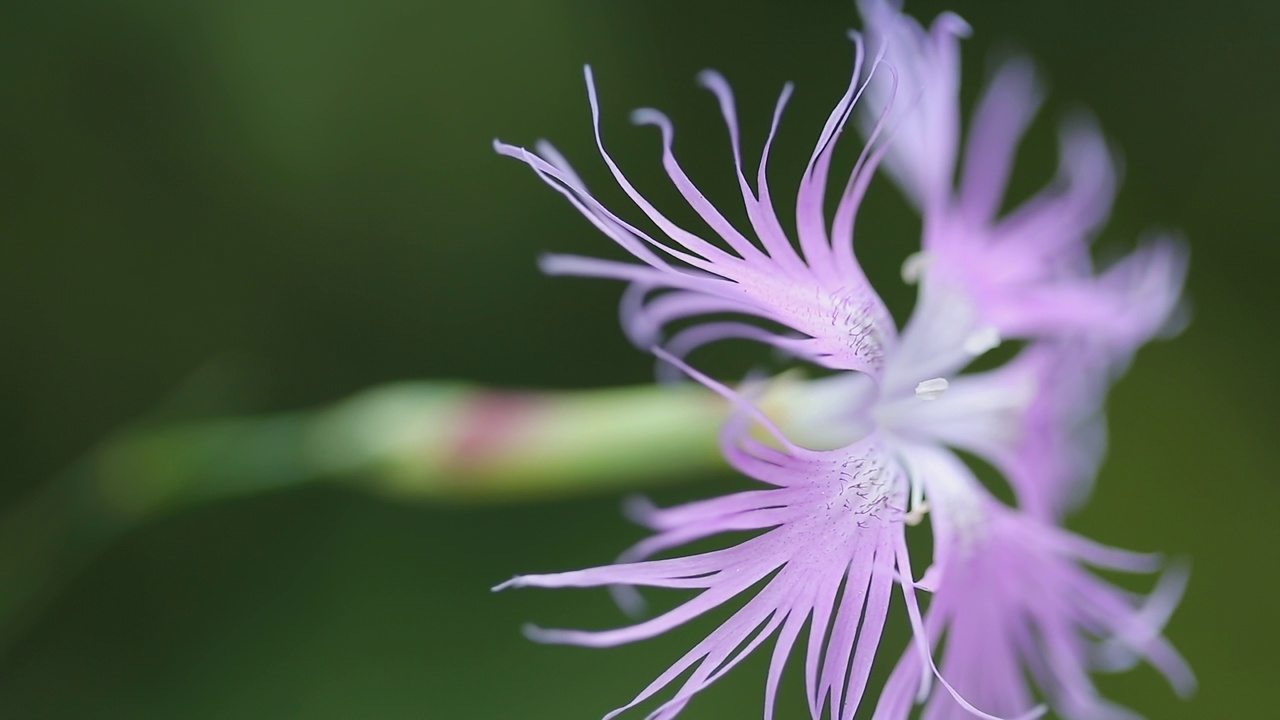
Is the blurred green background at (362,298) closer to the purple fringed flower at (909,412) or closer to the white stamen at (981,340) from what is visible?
the purple fringed flower at (909,412)

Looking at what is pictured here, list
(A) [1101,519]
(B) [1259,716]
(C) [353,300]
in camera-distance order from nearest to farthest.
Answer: (C) [353,300], (B) [1259,716], (A) [1101,519]

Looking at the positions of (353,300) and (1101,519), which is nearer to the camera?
(353,300)

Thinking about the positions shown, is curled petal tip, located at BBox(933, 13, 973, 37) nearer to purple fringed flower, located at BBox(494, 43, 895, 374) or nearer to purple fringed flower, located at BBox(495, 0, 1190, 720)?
purple fringed flower, located at BBox(495, 0, 1190, 720)

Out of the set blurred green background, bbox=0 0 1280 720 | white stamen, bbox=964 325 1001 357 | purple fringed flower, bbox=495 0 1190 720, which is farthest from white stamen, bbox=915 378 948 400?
blurred green background, bbox=0 0 1280 720

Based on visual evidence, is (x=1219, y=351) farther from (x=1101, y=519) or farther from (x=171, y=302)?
(x=171, y=302)

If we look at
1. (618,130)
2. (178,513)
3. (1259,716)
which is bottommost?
(1259,716)

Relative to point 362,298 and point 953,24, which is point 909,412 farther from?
point 362,298

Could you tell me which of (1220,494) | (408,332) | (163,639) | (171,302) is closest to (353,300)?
(408,332)

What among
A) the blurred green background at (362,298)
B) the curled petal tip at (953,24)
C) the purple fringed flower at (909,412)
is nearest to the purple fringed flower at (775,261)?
the purple fringed flower at (909,412)
